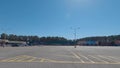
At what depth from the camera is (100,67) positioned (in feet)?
46.0

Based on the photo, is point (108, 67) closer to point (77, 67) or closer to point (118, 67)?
point (118, 67)

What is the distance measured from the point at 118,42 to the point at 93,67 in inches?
5952

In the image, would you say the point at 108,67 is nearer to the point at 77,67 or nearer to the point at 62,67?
the point at 77,67

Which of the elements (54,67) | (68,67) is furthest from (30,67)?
(68,67)

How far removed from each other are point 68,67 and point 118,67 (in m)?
3.10

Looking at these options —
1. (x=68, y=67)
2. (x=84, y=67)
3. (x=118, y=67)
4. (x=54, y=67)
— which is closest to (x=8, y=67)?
(x=54, y=67)

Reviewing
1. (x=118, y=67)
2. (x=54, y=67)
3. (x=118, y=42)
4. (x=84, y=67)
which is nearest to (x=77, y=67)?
(x=84, y=67)

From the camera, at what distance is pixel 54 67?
44.5 ft

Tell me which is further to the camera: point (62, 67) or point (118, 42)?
point (118, 42)

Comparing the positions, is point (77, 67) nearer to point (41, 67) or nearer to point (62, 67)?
point (62, 67)

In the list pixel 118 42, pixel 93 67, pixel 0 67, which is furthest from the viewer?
pixel 118 42

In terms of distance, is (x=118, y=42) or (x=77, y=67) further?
(x=118, y=42)

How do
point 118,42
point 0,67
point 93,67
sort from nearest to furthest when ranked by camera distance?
point 0,67 → point 93,67 → point 118,42

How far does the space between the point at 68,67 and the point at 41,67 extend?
1.61m
